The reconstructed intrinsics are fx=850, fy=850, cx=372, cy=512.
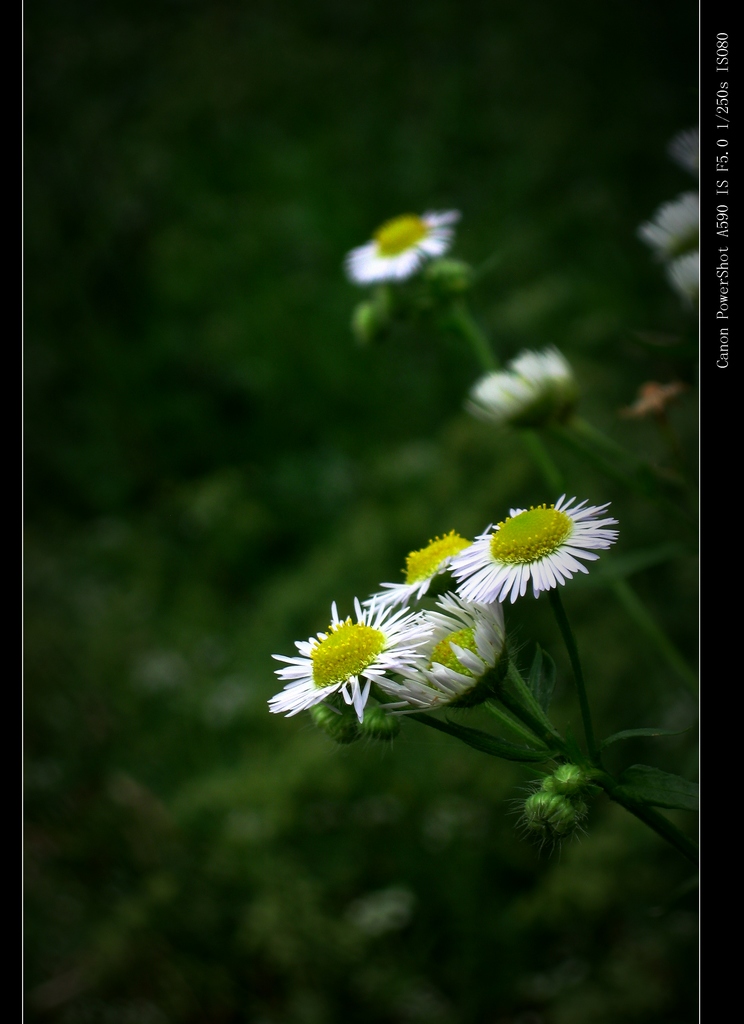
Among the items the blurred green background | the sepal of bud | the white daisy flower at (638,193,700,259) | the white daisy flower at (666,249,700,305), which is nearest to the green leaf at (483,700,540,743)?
the blurred green background

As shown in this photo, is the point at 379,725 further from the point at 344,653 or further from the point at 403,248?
the point at 403,248

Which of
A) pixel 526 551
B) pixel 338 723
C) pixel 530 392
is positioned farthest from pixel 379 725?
pixel 530 392

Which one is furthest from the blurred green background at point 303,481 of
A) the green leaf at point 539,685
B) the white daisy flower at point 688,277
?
the green leaf at point 539,685

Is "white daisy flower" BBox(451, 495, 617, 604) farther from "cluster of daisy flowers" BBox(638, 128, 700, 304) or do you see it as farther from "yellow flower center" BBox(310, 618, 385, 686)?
Result: "cluster of daisy flowers" BBox(638, 128, 700, 304)

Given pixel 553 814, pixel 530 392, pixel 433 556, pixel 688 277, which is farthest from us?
pixel 530 392

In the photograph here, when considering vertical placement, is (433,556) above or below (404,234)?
below
